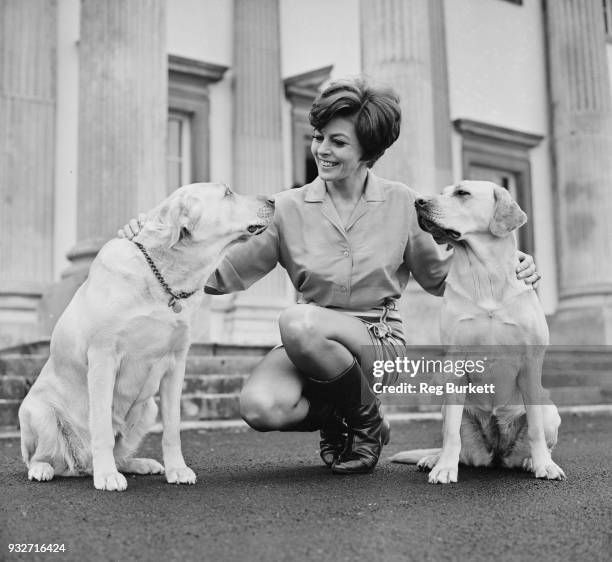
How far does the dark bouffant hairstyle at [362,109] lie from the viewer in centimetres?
320

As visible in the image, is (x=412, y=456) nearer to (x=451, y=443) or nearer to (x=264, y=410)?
(x=451, y=443)

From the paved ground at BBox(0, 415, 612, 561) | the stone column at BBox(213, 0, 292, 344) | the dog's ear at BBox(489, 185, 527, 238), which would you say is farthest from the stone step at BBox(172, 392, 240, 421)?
the stone column at BBox(213, 0, 292, 344)

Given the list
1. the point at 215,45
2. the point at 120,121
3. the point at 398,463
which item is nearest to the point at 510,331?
the point at 398,463

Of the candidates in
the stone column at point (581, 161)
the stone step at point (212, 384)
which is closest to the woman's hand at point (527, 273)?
the stone step at point (212, 384)

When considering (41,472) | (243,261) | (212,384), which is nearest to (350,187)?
(243,261)

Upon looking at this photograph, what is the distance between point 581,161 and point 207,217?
931cm

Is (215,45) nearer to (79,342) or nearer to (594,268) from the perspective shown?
(594,268)

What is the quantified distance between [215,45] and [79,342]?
8.03 m

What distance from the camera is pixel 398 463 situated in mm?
3605

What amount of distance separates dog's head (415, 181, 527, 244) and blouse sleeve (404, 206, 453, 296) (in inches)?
8.3

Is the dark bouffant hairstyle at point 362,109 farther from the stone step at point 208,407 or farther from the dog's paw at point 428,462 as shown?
the stone step at point 208,407

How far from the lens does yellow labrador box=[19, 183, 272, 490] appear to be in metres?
2.81

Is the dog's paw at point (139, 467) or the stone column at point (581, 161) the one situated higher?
the stone column at point (581, 161)

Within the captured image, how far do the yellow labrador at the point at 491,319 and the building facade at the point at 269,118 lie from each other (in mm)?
4338
